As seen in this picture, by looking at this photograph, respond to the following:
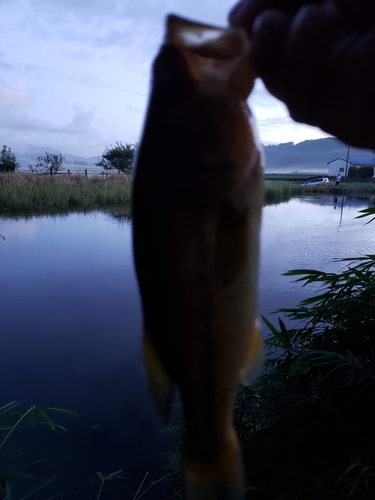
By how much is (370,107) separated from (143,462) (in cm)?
289

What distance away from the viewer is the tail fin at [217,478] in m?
0.78

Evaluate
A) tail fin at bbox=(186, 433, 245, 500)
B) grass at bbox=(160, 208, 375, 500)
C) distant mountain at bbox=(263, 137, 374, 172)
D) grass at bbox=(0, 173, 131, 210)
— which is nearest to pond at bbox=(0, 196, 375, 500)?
distant mountain at bbox=(263, 137, 374, 172)

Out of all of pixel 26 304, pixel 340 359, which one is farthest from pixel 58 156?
pixel 340 359

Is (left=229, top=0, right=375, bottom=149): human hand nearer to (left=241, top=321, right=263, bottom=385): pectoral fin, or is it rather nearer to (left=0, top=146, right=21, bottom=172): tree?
(left=241, top=321, right=263, bottom=385): pectoral fin

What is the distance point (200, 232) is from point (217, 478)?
49 centimetres

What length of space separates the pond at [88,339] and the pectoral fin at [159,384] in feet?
2.49

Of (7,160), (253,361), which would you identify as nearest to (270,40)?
(253,361)

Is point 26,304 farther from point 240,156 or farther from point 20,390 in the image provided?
point 240,156

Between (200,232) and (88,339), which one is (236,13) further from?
(88,339)

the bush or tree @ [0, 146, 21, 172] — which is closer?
the bush

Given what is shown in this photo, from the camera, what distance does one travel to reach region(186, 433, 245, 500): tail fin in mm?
781

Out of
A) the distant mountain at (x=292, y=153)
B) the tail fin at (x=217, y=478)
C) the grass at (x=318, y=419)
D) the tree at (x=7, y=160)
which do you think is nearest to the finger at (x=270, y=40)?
the distant mountain at (x=292, y=153)

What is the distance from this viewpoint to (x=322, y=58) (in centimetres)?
70

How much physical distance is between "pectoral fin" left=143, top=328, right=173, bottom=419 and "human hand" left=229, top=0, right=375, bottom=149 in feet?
1.81
